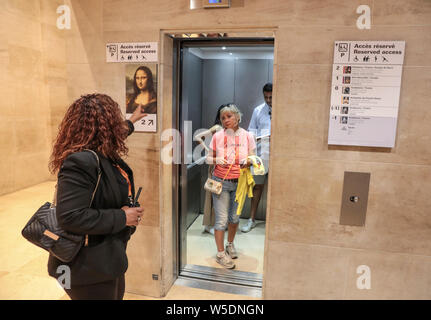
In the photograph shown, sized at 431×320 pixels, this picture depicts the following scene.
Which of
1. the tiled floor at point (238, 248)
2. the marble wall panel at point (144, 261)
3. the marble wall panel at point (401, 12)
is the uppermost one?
the marble wall panel at point (401, 12)

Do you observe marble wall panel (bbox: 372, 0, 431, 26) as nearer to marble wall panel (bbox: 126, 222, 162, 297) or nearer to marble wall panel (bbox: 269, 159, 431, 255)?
marble wall panel (bbox: 269, 159, 431, 255)

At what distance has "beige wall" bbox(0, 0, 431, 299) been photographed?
2170mm

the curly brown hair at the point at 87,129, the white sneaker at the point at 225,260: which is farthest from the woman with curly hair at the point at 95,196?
the white sneaker at the point at 225,260

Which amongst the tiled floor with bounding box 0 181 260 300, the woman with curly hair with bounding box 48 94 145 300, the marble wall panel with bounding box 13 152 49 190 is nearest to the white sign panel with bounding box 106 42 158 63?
the woman with curly hair with bounding box 48 94 145 300

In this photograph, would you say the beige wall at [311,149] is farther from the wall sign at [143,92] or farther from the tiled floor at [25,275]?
the tiled floor at [25,275]

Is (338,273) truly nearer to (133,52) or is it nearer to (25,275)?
(133,52)

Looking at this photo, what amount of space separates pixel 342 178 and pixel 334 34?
0.99 m

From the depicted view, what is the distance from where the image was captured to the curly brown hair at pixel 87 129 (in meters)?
1.58

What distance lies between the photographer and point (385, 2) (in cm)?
210

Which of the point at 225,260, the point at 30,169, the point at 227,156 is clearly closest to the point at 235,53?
the point at 227,156

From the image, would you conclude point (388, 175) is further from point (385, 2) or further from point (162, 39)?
→ point (162, 39)

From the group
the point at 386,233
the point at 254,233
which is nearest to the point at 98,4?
the point at 386,233

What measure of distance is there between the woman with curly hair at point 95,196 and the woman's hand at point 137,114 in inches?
29.8

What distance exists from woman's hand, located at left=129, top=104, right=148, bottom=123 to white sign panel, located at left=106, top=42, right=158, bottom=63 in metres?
0.36
